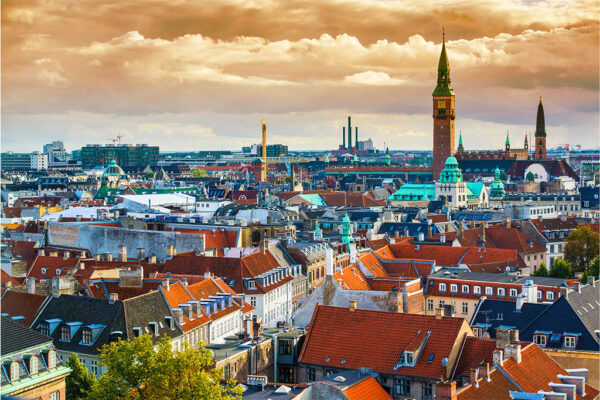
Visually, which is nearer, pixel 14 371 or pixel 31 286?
pixel 14 371

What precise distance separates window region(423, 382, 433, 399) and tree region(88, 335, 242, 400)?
11685 mm

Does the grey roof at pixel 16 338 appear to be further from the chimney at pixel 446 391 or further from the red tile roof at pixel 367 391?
the chimney at pixel 446 391

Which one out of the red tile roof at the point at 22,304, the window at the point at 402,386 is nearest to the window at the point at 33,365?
the red tile roof at the point at 22,304

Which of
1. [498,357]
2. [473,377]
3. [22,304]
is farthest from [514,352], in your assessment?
[22,304]

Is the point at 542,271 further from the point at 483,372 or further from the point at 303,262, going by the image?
the point at 483,372

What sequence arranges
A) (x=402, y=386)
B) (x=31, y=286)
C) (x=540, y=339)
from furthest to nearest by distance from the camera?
1. (x=31, y=286)
2. (x=540, y=339)
3. (x=402, y=386)

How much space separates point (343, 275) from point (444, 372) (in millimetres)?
24348

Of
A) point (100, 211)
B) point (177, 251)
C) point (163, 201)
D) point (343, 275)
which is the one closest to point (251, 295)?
point (343, 275)

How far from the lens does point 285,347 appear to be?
53750 mm

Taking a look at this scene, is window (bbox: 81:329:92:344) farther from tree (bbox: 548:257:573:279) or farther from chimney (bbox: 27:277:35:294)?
tree (bbox: 548:257:573:279)

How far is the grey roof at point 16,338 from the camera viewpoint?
142 ft

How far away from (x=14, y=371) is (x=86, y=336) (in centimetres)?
1257

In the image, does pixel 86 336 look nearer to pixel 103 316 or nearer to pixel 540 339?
pixel 103 316

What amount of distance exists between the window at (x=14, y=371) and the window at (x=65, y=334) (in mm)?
12928
